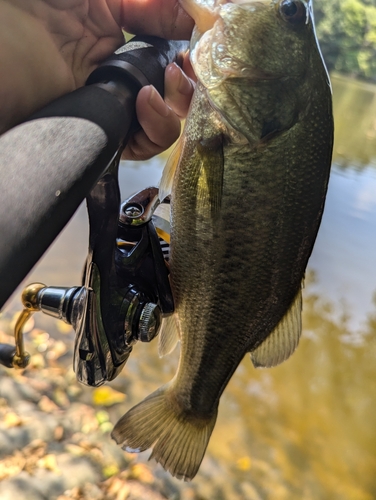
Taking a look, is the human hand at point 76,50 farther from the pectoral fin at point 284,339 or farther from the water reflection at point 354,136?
the water reflection at point 354,136

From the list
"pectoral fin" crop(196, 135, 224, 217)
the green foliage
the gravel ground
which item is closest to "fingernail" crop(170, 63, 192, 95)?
"pectoral fin" crop(196, 135, 224, 217)

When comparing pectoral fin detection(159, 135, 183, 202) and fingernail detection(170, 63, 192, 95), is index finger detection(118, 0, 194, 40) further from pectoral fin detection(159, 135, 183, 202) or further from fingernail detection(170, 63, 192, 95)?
pectoral fin detection(159, 135, 183, 202)

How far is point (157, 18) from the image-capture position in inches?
45.7

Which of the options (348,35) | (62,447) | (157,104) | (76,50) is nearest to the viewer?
(157,104)

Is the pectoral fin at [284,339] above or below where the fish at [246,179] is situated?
below

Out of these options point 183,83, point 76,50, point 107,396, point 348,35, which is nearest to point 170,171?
point 183,83

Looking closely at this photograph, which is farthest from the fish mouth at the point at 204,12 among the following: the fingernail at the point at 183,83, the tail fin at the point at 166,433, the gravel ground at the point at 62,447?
the gravel ground at the point at 62,447

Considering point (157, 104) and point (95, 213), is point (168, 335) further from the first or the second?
point (157, 104)

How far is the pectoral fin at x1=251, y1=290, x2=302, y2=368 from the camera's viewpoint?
112 centimetres

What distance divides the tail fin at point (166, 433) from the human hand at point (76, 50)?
758mm

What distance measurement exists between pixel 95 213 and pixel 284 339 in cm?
63

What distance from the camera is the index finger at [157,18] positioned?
1.14 metres

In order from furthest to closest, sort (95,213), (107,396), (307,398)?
(307,398)
(107,396)
(95,213)

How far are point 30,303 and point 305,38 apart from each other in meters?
0.98
